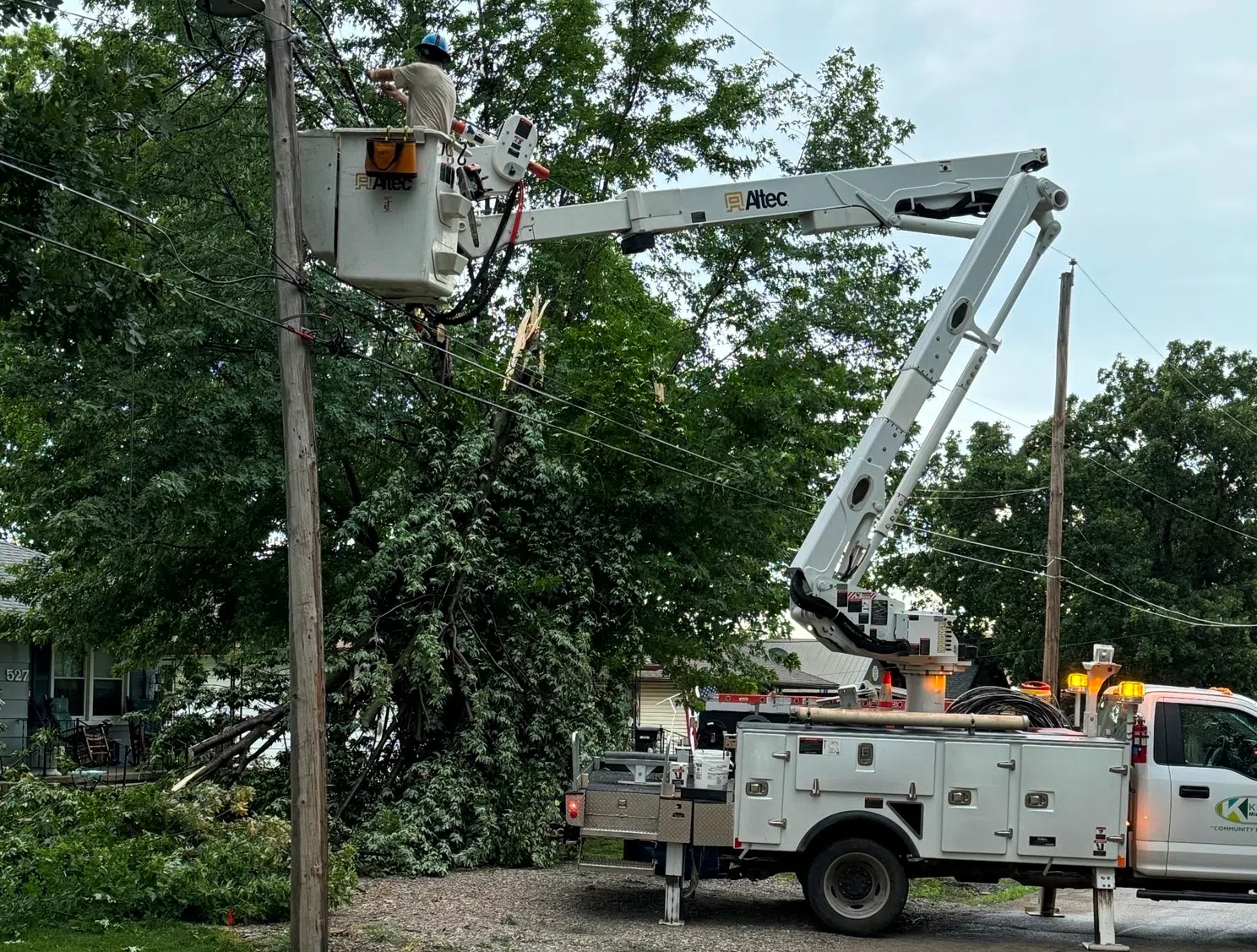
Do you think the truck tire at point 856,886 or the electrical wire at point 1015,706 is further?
the electrical wire at point 1015,706

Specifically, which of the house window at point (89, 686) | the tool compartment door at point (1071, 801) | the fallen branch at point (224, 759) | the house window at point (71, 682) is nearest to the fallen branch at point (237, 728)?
the fallen branch at point (224, 759)

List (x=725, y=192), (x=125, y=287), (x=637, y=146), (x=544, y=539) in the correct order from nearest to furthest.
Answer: (x=125, y=287)
(x=725, y=192)
(x=544, y=539)
(x=637, y=146)

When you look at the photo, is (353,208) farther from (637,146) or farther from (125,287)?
(637,146)

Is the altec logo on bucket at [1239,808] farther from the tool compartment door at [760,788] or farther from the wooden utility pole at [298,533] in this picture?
the wooden utility pole at [298,533]

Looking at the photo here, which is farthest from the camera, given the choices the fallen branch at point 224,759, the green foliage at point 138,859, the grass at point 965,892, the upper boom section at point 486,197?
the grass at point 965,892

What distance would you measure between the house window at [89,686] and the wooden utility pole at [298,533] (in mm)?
17567

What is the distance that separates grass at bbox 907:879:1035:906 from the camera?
47.8ft

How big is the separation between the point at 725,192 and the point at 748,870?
20.2 ft

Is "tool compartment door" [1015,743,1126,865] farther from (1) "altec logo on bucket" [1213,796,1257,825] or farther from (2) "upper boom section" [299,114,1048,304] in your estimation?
(2) "upper boom section" [299,114,1048,304]

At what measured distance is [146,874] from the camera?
10969 mm

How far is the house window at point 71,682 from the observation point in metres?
25.5

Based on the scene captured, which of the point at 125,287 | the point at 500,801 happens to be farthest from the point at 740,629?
the point at 125,287

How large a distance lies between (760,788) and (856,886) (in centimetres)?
127

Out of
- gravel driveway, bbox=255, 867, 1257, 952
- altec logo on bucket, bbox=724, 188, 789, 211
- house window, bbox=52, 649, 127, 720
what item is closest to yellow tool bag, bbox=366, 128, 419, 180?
altec logo on bucket, bbox=724, 188, 789, 211
